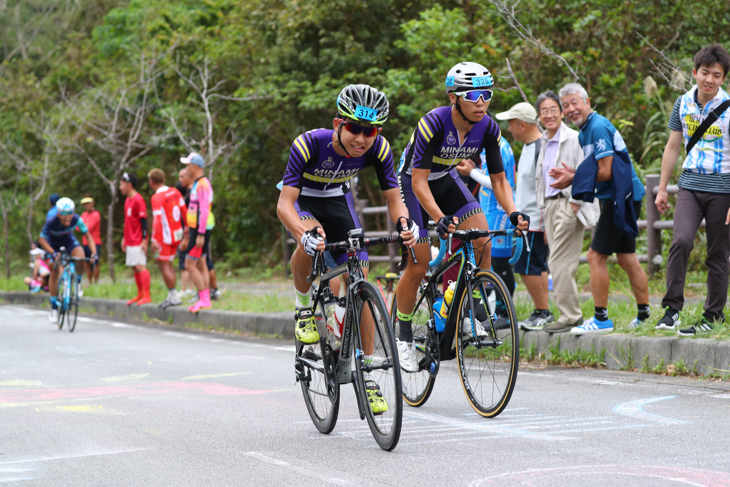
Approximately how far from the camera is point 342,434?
545cm

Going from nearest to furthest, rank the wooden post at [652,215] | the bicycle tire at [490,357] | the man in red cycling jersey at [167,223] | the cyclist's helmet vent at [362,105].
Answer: the cyclist's helmet vent at [362,105] < the bicycle tire at [490,357] < the wooden post at [652,215] < the man in red cycling jersey at [167,223]

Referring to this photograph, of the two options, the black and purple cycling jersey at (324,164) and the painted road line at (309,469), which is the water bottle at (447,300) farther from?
the painted road line at (309,469)

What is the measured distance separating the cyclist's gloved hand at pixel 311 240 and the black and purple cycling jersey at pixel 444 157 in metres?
1.58

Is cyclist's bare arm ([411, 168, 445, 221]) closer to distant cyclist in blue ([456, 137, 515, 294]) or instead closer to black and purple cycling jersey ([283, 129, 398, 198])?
black and purple cycling jersey ([283, 129, 398, 198])

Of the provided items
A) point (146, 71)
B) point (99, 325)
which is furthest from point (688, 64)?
point (146, 71)

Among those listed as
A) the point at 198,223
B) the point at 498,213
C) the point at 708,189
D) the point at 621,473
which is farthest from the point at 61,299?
the point at 621,473

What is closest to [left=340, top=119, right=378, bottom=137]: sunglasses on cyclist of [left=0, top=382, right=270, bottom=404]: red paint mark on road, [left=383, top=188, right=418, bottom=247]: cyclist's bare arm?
[left=383, top=188, right=418, bottom=247]: cyclist's bare arm

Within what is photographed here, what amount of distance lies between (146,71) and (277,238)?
18.0 feet

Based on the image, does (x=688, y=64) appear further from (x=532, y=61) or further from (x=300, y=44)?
(x=300, y=44)

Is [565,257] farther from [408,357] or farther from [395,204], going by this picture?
[395,204]

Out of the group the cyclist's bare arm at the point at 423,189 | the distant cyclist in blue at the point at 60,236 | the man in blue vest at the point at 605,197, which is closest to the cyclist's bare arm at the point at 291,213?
the cyclist's bare arm at the point at 423,189

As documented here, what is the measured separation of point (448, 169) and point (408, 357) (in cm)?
143

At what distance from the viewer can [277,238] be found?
2334cm

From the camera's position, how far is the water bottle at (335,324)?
207 inches
